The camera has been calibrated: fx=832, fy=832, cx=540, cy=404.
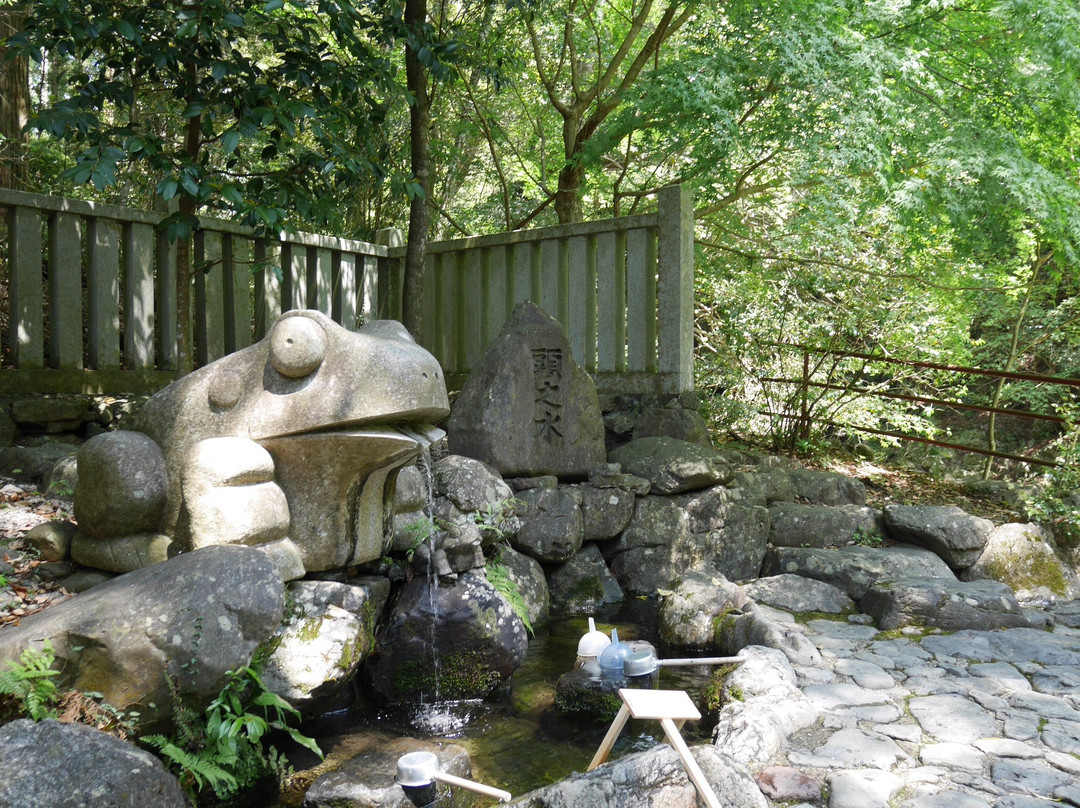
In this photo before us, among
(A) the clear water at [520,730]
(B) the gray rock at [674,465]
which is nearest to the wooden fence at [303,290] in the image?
(B) the gray rock at [674,465]

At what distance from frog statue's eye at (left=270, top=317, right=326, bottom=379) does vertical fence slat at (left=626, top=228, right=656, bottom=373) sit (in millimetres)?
4372

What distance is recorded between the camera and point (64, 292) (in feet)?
20.6

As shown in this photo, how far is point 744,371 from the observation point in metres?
9.64

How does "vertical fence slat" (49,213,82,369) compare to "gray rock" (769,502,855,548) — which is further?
"gray rock" (769,502,855,548)

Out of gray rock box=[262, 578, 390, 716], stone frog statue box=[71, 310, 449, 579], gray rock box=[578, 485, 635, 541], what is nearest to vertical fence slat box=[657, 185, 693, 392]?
gray rock box=[578, 485, 635, 541]

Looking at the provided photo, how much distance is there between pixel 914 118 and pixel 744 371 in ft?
10.7

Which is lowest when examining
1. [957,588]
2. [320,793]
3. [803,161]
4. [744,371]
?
[320,793]

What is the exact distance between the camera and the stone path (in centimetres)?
330

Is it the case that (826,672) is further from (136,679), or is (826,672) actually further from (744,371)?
(744,371)

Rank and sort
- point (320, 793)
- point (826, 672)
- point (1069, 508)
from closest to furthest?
point (320, 793) → point (826, 672) → point (1069, 508)

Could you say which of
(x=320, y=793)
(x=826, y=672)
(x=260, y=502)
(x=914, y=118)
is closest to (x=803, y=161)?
(x=914, y=118)

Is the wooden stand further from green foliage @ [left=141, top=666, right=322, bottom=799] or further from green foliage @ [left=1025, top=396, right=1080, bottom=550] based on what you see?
green foliage @ [left=1025, top=396, right=1080, bottom=550]

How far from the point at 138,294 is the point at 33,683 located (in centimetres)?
447

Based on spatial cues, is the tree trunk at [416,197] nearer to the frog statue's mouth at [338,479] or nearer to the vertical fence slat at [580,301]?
the vertical fence slat at [580,301]
